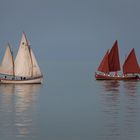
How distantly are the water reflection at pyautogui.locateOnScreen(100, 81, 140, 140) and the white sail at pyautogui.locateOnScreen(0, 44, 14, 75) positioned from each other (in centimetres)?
2094

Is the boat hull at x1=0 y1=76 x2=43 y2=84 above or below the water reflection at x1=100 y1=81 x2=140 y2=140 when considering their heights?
above

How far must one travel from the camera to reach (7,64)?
11638 cm

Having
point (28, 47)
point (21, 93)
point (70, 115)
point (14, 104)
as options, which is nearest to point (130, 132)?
point (70, 115)

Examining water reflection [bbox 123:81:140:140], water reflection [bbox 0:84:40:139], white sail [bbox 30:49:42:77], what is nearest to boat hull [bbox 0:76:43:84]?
white sail [bbox 30:49:42:77]

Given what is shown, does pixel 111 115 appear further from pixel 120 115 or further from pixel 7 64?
pixel 7 64

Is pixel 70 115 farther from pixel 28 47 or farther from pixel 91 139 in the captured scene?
pixel 28 47

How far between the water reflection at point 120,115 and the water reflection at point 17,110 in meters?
6.76

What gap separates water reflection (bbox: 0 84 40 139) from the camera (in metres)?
55.5

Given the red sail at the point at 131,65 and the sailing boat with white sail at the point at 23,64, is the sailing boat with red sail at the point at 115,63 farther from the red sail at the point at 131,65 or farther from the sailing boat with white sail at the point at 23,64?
the sailing boat with white sail at the point at 23,64

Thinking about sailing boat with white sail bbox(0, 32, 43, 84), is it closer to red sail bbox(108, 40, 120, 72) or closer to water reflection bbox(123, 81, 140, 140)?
water reflection bbox(123, 81, 140, 140)

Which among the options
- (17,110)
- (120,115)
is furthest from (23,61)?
(120,115)

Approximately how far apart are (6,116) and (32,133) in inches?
461

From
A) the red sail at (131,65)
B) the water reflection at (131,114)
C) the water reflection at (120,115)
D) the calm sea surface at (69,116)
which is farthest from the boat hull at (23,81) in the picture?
the red sail at (131,65)

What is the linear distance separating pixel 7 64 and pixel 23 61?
278 cm
